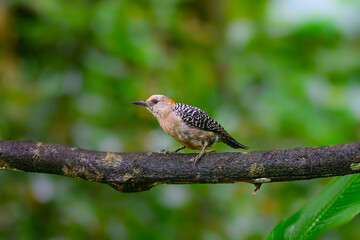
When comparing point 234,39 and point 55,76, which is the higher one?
point 234,39

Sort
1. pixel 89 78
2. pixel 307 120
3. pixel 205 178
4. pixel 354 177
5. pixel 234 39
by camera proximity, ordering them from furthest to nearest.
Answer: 1. pixel 234 39
2. pixel 89 78
3. pixel 307 120
4. pixel 205 178
5. pixel 354 177

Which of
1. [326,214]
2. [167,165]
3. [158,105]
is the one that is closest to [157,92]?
[158,105]

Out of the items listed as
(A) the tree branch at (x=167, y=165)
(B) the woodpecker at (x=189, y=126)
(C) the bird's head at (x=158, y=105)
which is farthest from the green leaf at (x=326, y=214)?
(C) the bird's head at (x=158, y=105)

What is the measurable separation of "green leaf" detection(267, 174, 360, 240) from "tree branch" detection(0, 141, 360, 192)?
0.07m

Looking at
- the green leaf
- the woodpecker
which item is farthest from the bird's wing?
the green leaf

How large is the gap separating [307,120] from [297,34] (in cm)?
63

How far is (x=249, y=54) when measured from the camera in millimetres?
3486

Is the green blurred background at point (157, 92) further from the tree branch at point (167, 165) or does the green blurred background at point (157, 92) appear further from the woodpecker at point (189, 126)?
the tree branch at point (167, 165)

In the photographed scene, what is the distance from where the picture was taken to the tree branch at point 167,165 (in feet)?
6.00

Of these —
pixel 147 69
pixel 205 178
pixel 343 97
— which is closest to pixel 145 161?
pixel 205 178

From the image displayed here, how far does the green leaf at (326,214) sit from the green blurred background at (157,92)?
1.23 metres

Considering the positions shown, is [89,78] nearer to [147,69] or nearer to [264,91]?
[147,69]

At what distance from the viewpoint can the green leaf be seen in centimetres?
170

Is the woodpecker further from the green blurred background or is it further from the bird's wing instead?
the green blurred background
